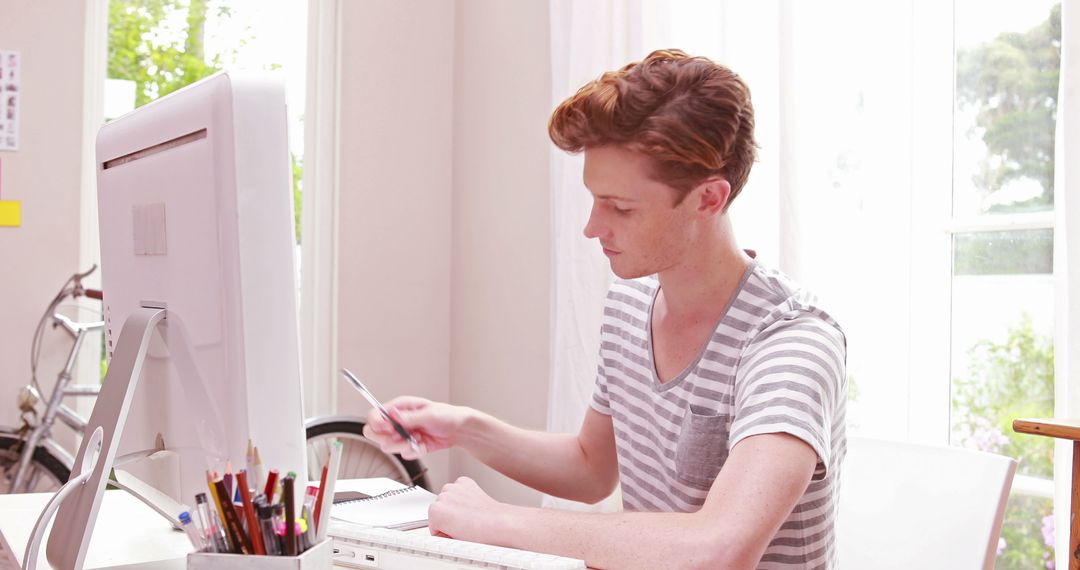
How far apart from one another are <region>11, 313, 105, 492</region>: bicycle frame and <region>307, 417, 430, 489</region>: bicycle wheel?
0.64 metres

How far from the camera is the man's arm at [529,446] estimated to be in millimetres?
1379

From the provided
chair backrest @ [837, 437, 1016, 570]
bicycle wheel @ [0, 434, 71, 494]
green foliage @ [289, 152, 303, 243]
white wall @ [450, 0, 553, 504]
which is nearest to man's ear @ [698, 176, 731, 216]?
chair backrest @ [837, 437, 1016, 570]

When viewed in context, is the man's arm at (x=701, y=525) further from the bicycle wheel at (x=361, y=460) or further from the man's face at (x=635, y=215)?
the bicycle wheel at (x=361, y=460)

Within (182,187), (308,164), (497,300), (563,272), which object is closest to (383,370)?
(497,300)

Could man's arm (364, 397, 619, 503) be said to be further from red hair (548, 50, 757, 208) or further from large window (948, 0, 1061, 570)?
large window (948, 0, 1061, 570)

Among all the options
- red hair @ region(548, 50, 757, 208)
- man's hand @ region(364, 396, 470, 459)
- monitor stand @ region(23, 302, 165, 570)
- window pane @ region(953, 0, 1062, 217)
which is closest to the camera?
monitor stand @ region(23, 302, 165, 570)

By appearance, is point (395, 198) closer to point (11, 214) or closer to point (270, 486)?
point (11, 214)

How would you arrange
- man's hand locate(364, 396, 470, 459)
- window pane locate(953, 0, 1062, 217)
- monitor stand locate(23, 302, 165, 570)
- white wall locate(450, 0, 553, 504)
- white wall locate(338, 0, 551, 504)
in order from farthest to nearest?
1. white wall locate(338, 0, 551, 504)
2. white wall locate(450, 0, 553, 504)
3. window pane locate(953, 0, 1062, 217)
4. man's hand locate(364, 396, 470, 459)
5. monitor stand locate(23, 302, 165, 570)

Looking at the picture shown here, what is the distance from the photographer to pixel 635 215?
1212 millimetres

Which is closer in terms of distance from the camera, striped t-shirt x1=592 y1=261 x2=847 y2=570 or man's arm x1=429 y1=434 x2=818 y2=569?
man's arm x1=429 y1=434 x2=818 y2=569

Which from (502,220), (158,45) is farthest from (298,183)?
(502,220)

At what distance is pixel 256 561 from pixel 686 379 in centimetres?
62

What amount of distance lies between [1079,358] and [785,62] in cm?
74

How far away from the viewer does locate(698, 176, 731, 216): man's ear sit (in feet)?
3.89
